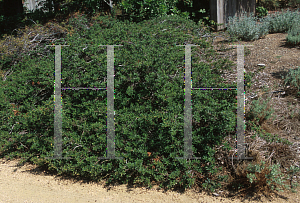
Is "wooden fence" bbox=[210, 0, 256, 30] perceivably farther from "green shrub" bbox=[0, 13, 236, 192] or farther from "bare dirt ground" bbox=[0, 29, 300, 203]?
"bare dirt ground" bbox=[0, 29, 300, 203]

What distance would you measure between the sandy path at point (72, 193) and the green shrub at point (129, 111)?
0.50 feet

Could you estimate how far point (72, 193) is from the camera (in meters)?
3.77

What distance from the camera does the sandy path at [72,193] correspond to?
3.55m

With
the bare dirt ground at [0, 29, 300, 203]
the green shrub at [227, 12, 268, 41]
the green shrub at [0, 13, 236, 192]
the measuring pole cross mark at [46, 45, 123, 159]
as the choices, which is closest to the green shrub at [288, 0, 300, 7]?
the green shrub at [227, 12, 268, 41]

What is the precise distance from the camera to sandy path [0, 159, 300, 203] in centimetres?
355

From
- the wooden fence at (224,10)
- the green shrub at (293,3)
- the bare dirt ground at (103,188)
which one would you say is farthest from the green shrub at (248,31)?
the green shrub at (293,3)

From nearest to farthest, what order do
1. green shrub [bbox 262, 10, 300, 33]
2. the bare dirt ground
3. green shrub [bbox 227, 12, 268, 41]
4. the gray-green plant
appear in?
the bare dirt ground → the gray-green plant → green shrub [bbox 227, 12, 268, 41] → green shrub [bbox 262, 10, 300, 33]

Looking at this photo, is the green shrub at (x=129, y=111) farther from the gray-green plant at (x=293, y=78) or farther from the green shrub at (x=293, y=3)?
the green shrub at (x=293, y=3)

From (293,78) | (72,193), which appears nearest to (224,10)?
(293,78)

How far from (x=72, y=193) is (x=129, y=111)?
1.44 m

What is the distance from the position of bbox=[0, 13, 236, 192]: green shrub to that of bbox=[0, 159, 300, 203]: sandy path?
0.15 meters

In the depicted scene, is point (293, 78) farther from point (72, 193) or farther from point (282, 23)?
point (72, 193)

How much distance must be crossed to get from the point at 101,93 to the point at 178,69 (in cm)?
133

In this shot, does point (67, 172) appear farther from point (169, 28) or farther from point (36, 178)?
point (169, 28)
